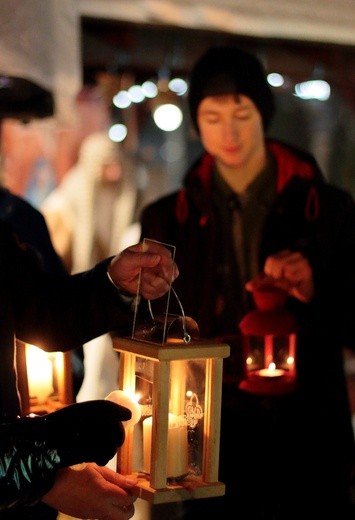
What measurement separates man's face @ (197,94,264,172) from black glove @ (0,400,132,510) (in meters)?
1.04

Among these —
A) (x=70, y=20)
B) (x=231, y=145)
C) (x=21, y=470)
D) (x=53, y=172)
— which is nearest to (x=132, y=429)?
(x=21, y=470)

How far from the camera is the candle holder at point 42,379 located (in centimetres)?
182

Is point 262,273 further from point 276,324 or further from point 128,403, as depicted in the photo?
point 128,403

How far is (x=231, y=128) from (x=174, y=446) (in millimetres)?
984

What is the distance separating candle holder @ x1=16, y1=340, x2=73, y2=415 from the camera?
71.8 inches

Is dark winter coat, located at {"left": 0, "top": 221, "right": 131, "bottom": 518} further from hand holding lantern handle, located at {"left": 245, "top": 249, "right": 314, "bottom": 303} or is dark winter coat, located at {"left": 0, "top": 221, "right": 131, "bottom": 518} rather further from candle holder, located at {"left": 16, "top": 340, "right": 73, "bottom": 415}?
hand holding lantern handle, located at {"left": 245, "top": 249, "right": 314, "bottom": 303}

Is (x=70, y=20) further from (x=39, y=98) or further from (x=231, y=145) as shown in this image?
(x=231, y=145)

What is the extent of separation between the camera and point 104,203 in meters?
2.97

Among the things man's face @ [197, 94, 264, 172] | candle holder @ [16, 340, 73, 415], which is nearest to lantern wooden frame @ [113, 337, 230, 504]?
candle holder @ [16, 340, 73, 415]

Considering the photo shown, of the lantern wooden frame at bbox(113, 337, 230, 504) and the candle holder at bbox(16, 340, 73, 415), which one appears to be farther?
the candle holder at bbox(16, 340, 73, 415)

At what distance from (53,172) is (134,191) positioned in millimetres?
256

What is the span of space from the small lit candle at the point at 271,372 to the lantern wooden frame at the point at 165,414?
562 millimetres

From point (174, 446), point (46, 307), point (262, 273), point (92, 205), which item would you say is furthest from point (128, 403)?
point (92, 205)

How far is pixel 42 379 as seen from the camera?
6.19ft
